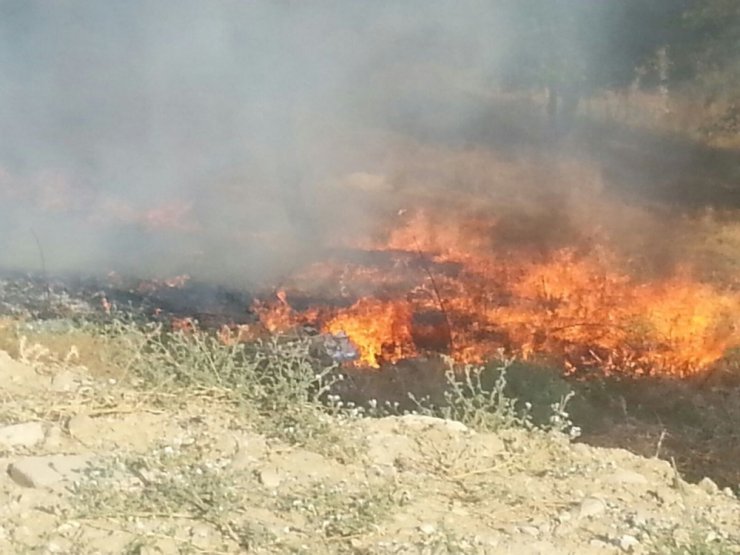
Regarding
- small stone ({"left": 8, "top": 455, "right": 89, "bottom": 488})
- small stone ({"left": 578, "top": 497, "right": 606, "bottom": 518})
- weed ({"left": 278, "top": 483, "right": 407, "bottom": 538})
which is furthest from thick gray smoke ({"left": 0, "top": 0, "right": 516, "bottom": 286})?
small stone ({"left": 578, "top": 497, "right": 606, "bottom": 518})

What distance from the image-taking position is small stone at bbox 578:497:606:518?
3.45 meters

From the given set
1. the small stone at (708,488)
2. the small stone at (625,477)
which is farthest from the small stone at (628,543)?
the small stone at (708,488)

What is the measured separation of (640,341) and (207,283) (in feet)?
9.90

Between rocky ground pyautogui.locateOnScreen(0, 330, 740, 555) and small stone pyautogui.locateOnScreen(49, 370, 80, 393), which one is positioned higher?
rocky ground pyautogui.locateOnScreen(0, 330, 740, 555)

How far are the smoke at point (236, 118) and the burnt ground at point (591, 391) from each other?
3.99 ft

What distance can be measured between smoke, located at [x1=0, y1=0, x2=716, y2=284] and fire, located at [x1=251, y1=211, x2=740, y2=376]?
3.37 feet

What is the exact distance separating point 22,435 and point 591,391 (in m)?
3.09

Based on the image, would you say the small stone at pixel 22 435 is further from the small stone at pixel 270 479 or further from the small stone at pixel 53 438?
the small stone at pixel 270 479

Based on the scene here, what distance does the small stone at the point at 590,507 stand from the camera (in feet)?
11.3

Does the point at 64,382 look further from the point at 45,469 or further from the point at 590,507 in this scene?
the point at 590,507

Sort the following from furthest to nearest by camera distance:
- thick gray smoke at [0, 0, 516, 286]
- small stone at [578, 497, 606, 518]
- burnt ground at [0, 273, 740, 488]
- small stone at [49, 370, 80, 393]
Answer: thick gray smoke at [0, 0, 516, 286], burnt ground at [0, 273, 740, 488], small stone at [49, 370, 80, 393], small stone at [578, 497, 606, 518]

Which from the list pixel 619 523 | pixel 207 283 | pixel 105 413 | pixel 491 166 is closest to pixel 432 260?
pixel 207 283

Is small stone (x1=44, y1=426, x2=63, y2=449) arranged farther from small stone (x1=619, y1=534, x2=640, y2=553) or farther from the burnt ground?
small stone (x1=619, y1=534, x2=640, y2=553)

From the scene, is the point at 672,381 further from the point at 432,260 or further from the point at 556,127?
the point at 556,127
